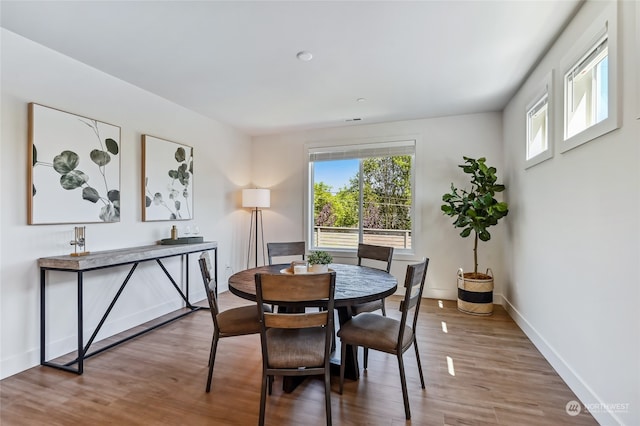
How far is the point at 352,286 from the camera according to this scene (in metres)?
2.10

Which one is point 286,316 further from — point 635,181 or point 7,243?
point 7,243

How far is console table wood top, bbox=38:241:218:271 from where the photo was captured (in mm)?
2354

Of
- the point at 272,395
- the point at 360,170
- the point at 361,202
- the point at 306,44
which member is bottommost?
the point at 272,395

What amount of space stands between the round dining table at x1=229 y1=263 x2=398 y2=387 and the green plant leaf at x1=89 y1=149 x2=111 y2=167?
181 cm

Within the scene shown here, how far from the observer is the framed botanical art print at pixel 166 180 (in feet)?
11.1

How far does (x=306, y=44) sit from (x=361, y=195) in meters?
2.73

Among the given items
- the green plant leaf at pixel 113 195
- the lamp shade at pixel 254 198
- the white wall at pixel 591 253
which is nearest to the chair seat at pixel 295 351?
the white wall at pixel 591 253

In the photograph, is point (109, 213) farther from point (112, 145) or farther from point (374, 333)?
point (374, 333)

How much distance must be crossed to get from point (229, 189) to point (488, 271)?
155 inches

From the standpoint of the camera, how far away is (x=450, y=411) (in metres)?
1.86

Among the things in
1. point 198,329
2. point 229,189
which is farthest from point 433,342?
point 229,189

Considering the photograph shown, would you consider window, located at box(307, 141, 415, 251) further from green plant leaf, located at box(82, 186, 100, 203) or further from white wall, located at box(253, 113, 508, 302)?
green plant leaf, located at box(82, 186, 100, 203)

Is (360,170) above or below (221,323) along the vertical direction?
above

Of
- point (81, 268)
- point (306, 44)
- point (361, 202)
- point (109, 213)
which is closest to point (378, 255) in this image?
point (361, 202)
